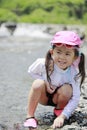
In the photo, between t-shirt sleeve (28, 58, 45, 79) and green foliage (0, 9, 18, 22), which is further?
green foliage (0, 9, 18, 22)

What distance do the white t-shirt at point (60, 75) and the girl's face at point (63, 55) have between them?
10 cm

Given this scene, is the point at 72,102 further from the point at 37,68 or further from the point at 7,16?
the point at 7,16

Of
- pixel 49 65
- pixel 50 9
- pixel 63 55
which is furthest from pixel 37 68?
pixel 50 9

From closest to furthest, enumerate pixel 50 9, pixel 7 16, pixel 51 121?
pixel 51 121 < pixel 7 16 < pixel 50 9

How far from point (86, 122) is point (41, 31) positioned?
45.6 ft

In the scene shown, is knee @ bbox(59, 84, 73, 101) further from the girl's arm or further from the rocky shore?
the rocky shore

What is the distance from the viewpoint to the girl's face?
2.93 meters

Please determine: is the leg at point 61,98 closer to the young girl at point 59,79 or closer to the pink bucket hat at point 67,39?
the young girl at point 59,79

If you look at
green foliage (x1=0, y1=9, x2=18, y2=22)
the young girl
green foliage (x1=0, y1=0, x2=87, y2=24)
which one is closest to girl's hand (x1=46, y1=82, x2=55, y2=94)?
the young girl

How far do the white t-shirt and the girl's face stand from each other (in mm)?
102

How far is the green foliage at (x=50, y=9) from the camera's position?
19953mm

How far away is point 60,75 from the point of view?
310cm

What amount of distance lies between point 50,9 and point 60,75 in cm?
1832

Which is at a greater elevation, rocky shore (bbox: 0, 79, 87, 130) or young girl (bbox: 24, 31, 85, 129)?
young girl (bbox: 24, 31, 85, 129)
